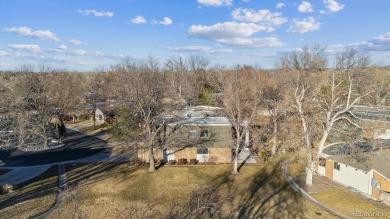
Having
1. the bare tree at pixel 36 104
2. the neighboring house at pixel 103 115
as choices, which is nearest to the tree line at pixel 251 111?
the bare tree at pixel 36 104

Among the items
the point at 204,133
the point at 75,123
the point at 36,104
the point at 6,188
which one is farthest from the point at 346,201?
the point at 75,123

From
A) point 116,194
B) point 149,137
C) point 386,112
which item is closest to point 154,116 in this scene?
point 149,137

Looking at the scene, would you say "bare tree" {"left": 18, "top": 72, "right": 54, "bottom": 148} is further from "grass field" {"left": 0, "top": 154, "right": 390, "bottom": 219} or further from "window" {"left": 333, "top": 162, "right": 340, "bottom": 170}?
"window" {"left": 333, "top": 162, "right": 340, "bottom": 170}

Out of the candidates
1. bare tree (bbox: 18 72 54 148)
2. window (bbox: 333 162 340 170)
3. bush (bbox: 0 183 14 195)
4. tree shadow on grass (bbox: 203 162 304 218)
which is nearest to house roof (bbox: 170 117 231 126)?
tree shadow on grass (bbox: 203 162 304 218)

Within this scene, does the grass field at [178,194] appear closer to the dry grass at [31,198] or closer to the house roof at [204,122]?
the dry grass at [31,198]

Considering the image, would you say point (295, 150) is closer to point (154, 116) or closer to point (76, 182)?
point (154, 116)

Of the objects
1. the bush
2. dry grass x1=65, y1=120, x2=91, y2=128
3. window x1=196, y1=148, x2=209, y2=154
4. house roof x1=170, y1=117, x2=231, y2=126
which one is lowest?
the bush
